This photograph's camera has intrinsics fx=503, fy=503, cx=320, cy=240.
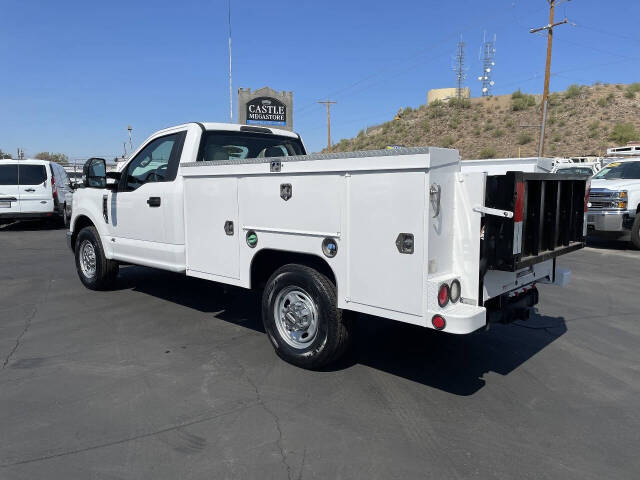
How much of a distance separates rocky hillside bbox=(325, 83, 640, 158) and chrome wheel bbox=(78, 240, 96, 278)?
3506 cm

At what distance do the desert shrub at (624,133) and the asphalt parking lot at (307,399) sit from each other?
114 ft

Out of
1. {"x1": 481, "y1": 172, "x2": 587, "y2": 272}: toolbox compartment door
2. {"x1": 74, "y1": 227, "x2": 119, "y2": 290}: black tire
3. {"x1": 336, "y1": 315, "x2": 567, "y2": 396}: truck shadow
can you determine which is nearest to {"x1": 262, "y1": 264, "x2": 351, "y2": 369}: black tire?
{"x1": 336, "y1": 315, "x2": 567, "y2": 396}: truck shadow

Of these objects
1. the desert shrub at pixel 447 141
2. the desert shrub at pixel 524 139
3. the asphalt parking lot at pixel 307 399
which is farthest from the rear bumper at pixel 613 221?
the desert shrub at pixel 447 141

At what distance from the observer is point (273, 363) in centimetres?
458

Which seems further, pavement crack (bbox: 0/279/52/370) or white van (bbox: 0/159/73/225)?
white van (bbox: 0/159/73/225)

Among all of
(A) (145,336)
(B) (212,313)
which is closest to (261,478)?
(A) (145,336)

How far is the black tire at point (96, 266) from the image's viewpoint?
23.0 ft

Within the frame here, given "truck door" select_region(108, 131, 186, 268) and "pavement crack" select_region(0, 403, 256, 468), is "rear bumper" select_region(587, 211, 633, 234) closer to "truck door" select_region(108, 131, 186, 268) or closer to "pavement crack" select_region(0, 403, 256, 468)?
"truck door" select_region(108, 131, 186, 268)

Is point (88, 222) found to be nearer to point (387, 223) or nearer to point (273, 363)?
point (273, 363)

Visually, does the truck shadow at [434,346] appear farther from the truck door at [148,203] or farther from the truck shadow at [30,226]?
the truck shadow at [30,226]

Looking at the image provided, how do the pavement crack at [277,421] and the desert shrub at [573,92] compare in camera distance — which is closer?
the pavement crack at [277,421]

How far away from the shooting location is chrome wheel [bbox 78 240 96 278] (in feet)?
23.8

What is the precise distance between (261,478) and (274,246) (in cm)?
202

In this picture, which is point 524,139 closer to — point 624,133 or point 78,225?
point 624,133
